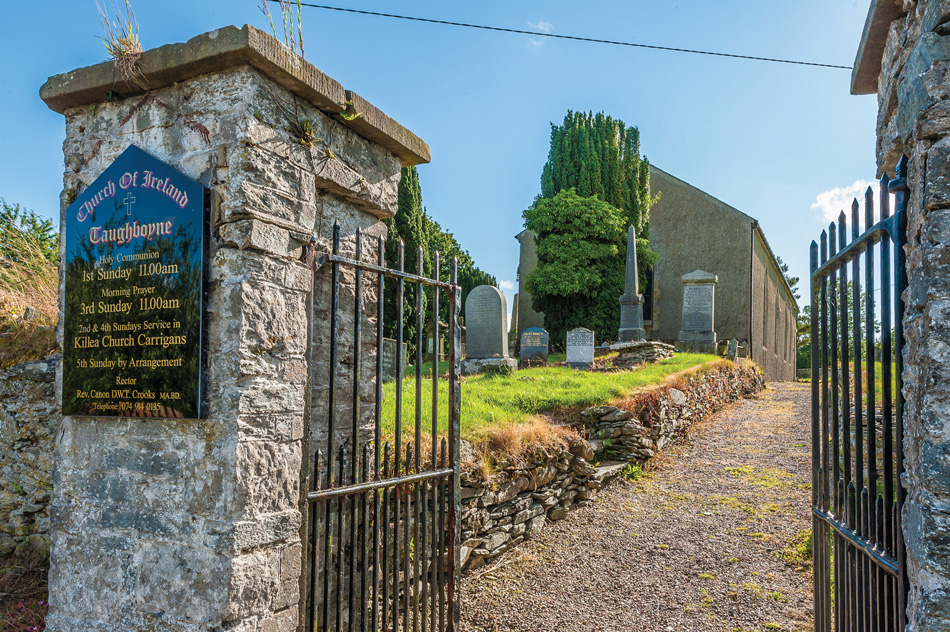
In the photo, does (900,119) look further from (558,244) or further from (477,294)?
(558,244)

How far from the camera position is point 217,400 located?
106 inches

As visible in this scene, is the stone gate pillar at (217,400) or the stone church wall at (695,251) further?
the stone church wall at (695,251)

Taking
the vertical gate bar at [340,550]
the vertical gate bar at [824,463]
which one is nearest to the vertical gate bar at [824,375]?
the vertical gate bar at [824,463]

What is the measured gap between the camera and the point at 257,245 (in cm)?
274

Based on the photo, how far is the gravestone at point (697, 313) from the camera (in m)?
18.0

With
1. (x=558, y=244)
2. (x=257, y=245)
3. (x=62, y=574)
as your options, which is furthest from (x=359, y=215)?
(x=558, y=244)

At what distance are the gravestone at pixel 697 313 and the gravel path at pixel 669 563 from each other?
990 centimetres

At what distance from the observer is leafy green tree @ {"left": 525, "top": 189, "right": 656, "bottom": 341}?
852 inches

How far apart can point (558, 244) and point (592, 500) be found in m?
15.9

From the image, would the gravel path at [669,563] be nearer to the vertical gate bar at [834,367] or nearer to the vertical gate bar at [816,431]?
the vertical gate bar at [816,431]

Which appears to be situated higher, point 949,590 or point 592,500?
point 949,590

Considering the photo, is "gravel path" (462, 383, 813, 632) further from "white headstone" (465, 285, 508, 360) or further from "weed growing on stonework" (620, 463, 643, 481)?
"white headstone" (465, 285, 508, 360)

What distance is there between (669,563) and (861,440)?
3.10m

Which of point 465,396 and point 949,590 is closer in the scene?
point 949,590
